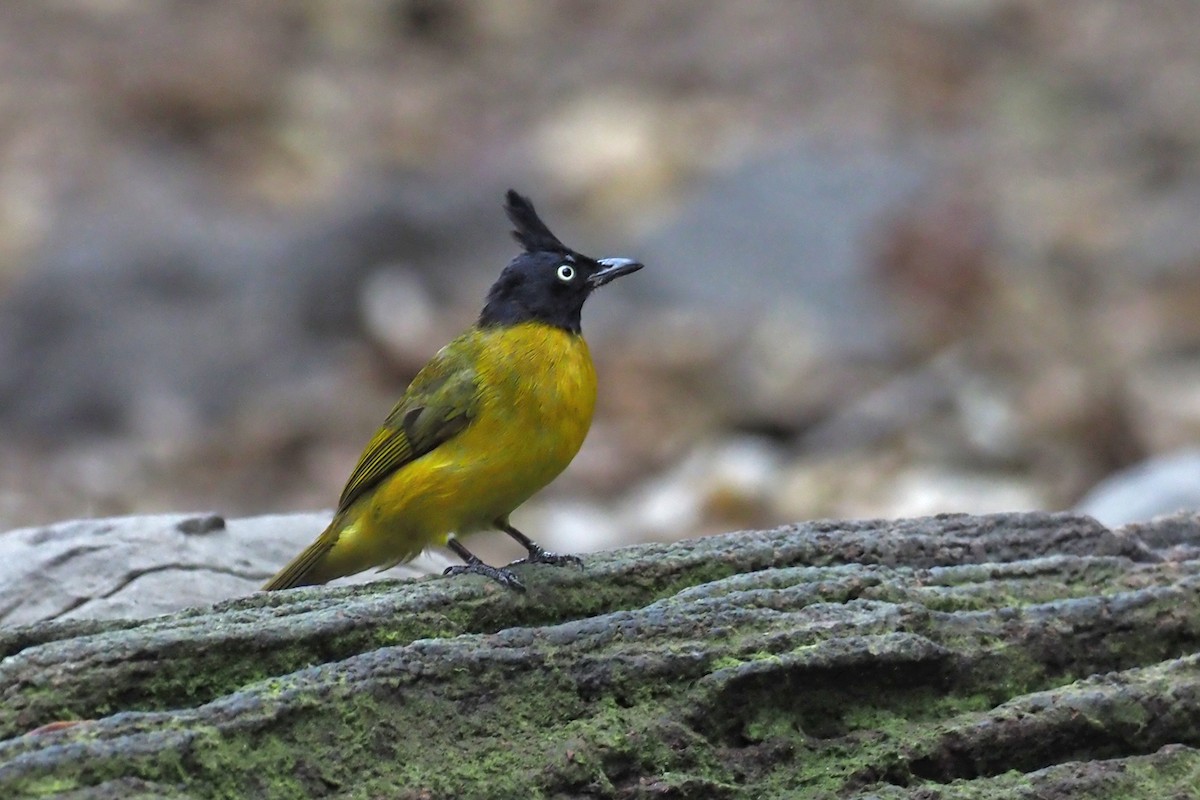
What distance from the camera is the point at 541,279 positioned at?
215 inches

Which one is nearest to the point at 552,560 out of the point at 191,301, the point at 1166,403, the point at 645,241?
the point at 1166,403

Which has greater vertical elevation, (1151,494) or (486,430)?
(1151,494)

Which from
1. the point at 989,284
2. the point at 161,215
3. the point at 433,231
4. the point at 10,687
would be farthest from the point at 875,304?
the point at 10,687

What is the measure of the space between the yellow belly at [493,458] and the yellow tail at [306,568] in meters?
0.03

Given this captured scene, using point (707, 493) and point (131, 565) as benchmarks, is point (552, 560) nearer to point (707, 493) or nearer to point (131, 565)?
point (131, 565)

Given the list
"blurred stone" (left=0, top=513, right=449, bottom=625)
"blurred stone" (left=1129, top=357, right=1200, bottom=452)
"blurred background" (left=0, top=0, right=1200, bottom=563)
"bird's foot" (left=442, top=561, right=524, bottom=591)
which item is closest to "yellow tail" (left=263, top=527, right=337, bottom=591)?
"blurred stone" (left=0, top=513, right=449, bottom=625)

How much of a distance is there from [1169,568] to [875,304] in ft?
25.1

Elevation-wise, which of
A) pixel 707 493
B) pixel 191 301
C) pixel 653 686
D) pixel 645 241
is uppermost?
pixel 645 241

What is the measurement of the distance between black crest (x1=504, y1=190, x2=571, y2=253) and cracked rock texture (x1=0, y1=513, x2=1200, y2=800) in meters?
1.40

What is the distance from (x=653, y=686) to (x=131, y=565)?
2012mm

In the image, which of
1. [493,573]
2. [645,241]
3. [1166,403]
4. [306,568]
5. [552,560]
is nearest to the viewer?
[493,573]

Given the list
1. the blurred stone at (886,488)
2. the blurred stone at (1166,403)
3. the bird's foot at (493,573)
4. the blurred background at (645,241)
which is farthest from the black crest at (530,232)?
the blurred stone at (1166,403)

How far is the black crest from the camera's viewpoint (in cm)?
545

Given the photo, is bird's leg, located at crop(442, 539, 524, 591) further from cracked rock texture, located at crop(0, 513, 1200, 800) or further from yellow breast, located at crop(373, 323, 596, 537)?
yellow breast, located at crop(373, 323, 596, 537)
